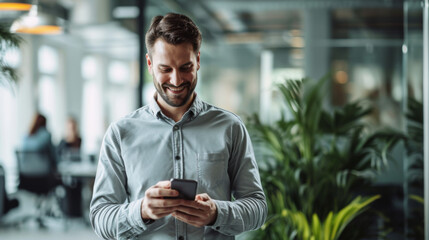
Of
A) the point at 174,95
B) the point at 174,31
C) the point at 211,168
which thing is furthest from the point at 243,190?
the point at 174,31

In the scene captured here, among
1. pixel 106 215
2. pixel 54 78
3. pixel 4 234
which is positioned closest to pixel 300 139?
pixel 106 215

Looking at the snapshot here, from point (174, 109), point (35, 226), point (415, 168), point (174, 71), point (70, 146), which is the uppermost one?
point (174, 71)

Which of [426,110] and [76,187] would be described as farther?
[76,187]

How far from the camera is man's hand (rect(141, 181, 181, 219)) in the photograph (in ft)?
4.14

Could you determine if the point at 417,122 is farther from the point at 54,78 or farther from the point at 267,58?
the point at 54,78

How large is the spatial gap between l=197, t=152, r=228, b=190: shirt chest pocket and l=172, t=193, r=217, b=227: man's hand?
11 centimetres

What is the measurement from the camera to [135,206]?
4.43ft

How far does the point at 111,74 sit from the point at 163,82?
811 centimetres

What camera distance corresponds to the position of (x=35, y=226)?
6375 mm

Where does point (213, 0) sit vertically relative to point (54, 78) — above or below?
above

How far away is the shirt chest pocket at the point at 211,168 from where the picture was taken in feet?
4.77

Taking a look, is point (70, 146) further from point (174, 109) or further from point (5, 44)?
point (174, 109)

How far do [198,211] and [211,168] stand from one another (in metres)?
0.18

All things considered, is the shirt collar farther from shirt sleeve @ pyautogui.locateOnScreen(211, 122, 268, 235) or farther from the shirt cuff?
the shirt cuff
